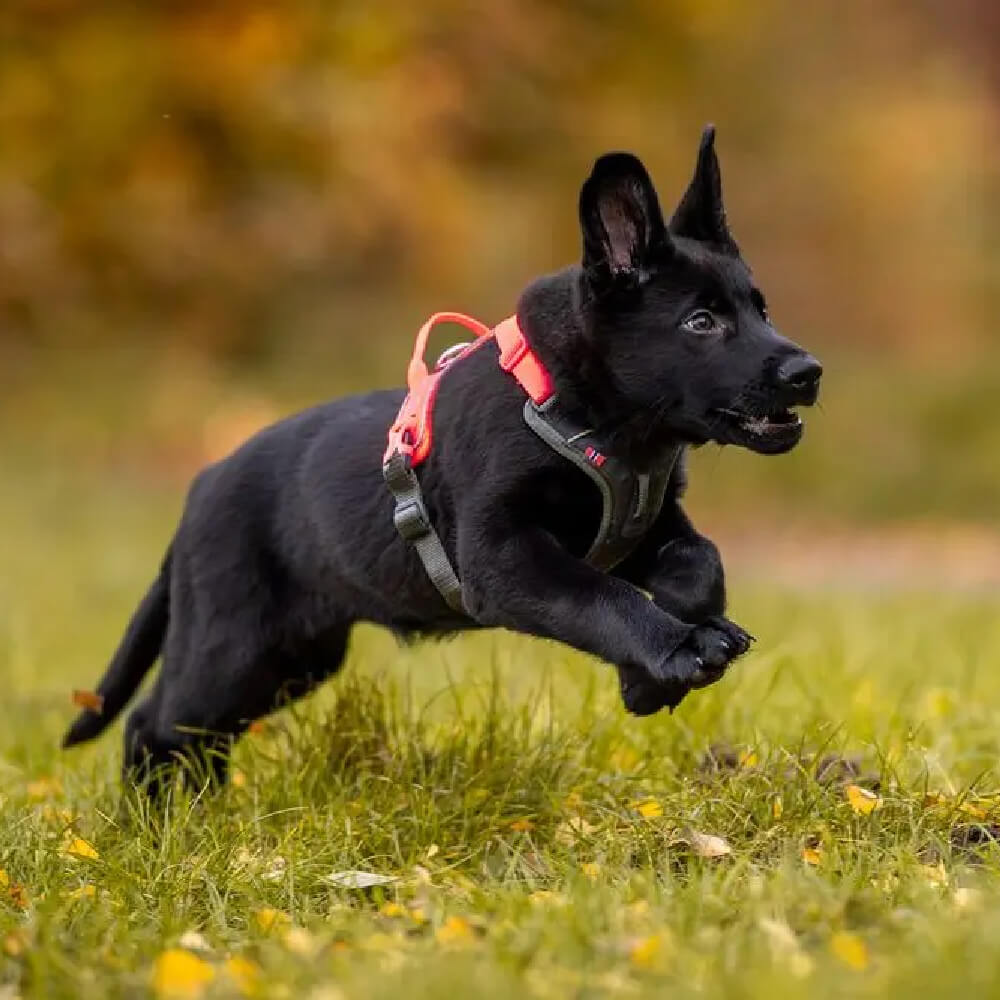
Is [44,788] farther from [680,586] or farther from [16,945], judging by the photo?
[680,586]

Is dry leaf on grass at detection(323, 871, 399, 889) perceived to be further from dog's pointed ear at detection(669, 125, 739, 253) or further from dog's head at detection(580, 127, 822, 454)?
dog's pointed ear at detection(669, 125, 739, 253)

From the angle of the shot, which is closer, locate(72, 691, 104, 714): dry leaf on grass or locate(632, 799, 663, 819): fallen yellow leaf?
locate(632, 799, 663, 819): fallen yellow leaf

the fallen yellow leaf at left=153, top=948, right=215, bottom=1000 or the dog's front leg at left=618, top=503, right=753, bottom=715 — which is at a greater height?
the dog's front leg at left=618, top=503, right=753, bottom=715

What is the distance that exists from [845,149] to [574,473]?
16818mm

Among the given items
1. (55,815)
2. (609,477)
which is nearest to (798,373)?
(609,477)

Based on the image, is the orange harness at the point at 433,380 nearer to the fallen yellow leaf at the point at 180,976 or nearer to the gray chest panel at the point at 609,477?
the gray chest panel at the point at 609,477

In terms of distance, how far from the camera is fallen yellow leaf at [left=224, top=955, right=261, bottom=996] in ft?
7.96

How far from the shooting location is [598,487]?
3.33 m

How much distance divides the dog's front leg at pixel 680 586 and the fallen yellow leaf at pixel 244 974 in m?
0.92

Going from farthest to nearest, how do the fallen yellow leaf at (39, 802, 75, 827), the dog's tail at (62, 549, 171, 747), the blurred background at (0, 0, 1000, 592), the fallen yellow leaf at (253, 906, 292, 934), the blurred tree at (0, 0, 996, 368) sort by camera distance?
1. the blurred tree at (0, 0, 996, 368)
2. the blurred background at (0, 0, 1000, 592)
3. the dog's tail at (62, 549, 171, 747)
4. the fallen yellow leaf at (39, 802, 75, 827)
5. the fallen yellow leaf at (253, 906, 292, 934)

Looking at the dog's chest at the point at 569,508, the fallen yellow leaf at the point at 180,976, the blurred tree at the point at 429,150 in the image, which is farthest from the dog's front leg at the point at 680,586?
the blurred tree at the point at 429,150

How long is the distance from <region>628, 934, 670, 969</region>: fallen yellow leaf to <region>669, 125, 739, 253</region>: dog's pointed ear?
4.90 feet

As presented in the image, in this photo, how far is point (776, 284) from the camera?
1906 cm

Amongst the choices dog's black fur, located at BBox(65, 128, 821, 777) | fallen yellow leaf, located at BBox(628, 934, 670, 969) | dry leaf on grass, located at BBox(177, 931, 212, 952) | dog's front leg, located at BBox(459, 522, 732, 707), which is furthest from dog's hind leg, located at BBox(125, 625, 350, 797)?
fallen yellow leaf, located at BBox(628, 934, 670, 969)
